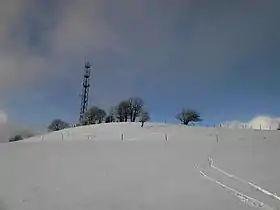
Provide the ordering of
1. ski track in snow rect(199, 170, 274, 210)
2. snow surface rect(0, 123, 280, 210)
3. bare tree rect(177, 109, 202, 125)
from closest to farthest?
ski track in snow rect(199, 170, 274, 210) → snow surface rect(0, 123, 280, 210) → bare tree rect(177, 109, 202, 125)

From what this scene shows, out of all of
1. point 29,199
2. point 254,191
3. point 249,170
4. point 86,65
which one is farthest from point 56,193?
point 86,65

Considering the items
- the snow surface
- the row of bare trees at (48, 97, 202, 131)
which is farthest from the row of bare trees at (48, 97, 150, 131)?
the snow surface

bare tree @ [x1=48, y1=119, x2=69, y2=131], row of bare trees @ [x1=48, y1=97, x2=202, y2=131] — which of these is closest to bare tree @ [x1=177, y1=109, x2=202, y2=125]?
row of bare trees @ [x1=48, y1=97, x2=202, y2=131]

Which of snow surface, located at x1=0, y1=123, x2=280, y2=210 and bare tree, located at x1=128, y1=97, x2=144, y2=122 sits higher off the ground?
bare tree, located at x1=128, y1=97, x2=144, y2=122

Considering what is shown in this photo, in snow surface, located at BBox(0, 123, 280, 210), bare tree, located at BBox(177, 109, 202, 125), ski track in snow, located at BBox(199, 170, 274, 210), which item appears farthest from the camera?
bare tree, located at BBox(177, 109, 202, 125)

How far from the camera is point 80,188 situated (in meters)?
11.4

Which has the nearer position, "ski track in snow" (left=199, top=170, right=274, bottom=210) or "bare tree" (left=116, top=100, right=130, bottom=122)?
"ski track in snow" (left=199, top=170, right=274, bottom=210)

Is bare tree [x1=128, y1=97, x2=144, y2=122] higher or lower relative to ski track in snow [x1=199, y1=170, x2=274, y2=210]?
higher

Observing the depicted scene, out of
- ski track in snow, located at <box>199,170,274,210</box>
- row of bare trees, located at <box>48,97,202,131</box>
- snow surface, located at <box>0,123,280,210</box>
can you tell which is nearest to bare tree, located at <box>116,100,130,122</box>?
row of bare trees, located at <box>48,97,202,131</box>

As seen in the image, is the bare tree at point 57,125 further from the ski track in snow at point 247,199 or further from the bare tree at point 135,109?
the ski track in snow at point 247,199

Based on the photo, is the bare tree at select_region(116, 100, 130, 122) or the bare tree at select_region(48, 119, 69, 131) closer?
the bare tree at select_region(116, 100, 130, 122)

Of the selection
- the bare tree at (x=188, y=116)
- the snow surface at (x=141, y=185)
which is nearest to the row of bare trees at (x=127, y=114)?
the bare tree at (x=188, y=116)

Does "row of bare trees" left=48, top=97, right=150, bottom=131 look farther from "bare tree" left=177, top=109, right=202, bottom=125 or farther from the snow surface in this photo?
the snow surface

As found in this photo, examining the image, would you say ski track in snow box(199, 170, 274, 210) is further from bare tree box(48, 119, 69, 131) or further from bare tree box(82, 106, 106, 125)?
bare tree box(48, 119, 69, 131)
